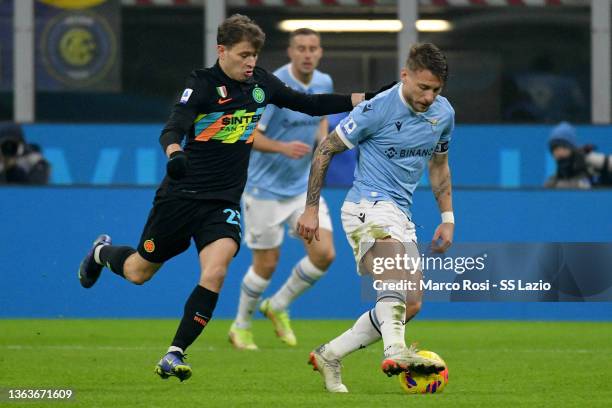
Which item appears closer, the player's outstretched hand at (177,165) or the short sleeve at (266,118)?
the player's outstretched hand at (177,165)

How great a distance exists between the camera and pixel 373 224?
8.46 meters

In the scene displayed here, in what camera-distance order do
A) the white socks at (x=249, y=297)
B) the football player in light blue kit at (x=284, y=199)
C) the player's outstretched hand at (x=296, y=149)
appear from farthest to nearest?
the football player in light blue kit at (x=284, y=199), the white socks at (x=249, y=297), the player's outstretched hand at (x=296, y=149)

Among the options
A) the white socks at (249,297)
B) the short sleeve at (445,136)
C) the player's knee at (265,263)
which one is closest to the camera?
the short sleeve at (445,136)

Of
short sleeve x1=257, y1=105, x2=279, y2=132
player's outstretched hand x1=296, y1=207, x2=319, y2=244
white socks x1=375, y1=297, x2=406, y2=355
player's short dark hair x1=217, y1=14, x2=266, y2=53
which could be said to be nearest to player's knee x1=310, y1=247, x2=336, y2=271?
Answer: short sleeve x1=257, y1=105, x2=279, y2=132

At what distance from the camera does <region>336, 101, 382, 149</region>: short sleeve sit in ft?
28.0

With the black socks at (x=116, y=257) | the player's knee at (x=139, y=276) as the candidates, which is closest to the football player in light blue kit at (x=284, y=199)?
the black socks at (x=116, y=257)

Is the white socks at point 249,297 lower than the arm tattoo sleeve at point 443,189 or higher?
lower

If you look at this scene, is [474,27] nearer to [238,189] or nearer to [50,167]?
[50,167]

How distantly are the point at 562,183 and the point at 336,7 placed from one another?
4.04 m

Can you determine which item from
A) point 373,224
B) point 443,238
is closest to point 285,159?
point 443,238

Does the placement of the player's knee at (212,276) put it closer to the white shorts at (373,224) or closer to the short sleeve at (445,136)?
the white shorts at (373,224)

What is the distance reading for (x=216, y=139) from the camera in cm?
906

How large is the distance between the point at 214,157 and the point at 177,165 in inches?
34.4

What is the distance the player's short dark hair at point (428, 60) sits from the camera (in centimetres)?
826
